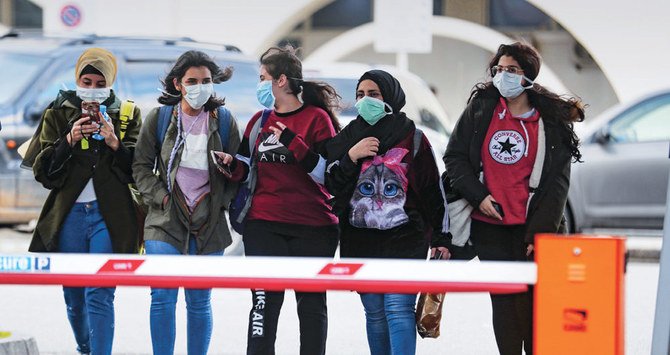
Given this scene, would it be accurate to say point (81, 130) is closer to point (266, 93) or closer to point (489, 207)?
point (266, 93)

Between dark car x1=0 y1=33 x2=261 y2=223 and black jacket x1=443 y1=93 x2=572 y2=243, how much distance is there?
4.55 meters

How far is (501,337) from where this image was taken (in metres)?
6.46

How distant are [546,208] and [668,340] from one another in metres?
1.12

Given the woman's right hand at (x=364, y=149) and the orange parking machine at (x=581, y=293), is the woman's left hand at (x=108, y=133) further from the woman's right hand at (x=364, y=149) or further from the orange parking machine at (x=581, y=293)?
the orange parking machine at (x=581, y=293)

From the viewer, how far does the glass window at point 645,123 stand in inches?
503

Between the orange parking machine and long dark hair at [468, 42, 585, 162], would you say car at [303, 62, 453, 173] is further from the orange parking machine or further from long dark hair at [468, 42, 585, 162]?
the orange parking machine

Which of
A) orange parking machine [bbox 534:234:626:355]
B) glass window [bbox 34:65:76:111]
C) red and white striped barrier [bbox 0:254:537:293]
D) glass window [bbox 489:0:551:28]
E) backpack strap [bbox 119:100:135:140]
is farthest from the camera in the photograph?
glass window [bbox 489:0:551:28]

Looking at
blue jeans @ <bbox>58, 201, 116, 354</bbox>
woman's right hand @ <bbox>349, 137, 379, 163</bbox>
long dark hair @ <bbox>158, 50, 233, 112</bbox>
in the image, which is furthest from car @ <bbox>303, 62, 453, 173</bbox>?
woman's right hand @ <bbox>349, 137, 379, 163</bbox>

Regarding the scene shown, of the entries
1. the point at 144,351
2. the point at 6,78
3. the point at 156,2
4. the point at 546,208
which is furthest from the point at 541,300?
the point at 156,2

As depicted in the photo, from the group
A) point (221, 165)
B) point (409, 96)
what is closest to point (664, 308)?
point (221, 165)

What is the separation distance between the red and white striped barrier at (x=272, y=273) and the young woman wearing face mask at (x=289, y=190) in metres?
1.04

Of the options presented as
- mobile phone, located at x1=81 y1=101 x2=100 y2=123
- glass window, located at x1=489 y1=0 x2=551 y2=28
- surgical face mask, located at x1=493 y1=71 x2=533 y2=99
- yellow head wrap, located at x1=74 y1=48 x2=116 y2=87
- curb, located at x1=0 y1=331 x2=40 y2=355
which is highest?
glass window, located at x1=489 y1=0 x2=551 y2=28

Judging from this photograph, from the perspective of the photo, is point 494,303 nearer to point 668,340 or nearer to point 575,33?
point 668,340

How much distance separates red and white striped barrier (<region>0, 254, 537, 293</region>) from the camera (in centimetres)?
529
